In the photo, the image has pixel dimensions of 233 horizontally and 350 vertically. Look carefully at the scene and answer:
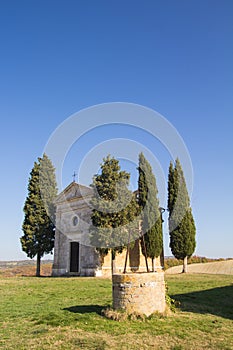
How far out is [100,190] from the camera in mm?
20156

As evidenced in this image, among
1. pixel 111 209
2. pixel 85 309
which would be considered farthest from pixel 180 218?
pixel 85 309

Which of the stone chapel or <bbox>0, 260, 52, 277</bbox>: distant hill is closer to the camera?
the stone chapel

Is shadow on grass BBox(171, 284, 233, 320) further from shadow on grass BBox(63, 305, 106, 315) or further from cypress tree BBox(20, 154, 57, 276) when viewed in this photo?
cypress tree BBox(20, 154, 57, 276)

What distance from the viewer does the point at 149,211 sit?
22125mm

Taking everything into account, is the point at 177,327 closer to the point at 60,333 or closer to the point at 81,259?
the point at 60,333

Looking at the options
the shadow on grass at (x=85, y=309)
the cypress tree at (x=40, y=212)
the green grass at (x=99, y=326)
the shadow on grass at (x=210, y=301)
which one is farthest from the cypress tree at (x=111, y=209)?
the shadow on grass at (x=85, y=309)

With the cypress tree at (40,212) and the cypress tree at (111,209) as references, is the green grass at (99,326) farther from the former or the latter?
the cypress tree at (40,212)

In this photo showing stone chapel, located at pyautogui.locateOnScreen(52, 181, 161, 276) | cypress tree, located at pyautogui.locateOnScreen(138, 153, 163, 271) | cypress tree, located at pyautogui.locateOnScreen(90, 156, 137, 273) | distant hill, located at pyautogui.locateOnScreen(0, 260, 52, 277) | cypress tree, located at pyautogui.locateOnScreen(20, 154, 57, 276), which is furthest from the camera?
distant hill, located at pyautogui.locateOnScreen(0, 260, 52, 277)

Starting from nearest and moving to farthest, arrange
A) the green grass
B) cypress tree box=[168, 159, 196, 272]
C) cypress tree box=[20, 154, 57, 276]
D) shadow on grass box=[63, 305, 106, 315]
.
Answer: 1. the green grass
2. shadow on grass box=[63, 305, 106, 315]
3. cypress tree box=[168, 159, 196, 272]
4. cypress tree box=[20, 154, 57, 276]

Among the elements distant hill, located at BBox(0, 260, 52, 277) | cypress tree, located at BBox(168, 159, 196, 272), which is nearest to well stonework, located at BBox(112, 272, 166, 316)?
cypress tree, located at BBox(168, 159, 196, 272)

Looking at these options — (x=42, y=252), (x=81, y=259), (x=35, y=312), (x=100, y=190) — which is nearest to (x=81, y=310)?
(x=35, y=312)

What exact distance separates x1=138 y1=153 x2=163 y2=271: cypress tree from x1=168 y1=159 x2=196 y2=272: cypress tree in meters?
1.11

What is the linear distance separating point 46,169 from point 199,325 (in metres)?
21.5

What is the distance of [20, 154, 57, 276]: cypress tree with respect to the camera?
78.2 ft
